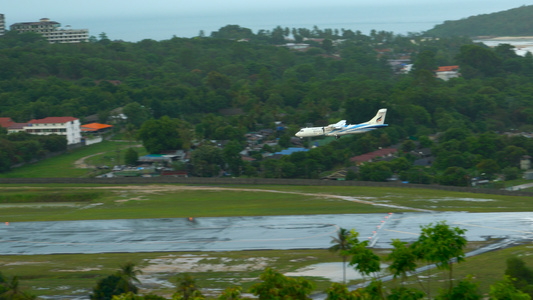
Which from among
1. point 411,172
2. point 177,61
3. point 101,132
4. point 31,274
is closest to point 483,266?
point 31,274

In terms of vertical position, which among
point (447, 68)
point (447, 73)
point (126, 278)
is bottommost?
point (126, 278)

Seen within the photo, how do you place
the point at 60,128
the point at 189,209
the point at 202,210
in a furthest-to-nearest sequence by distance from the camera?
the point at 60,128
the point at 189,209
the point at 202,210

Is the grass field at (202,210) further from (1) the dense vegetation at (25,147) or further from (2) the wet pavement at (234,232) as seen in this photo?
(1) the dense vegetation at (25,147)

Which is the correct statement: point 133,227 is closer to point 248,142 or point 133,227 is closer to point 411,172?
point 411,172

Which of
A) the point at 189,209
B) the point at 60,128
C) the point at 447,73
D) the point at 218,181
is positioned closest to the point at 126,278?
the point at 189,209

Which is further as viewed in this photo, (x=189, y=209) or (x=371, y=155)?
(x=371, y=155)

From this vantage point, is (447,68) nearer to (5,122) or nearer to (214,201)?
(5,122)
